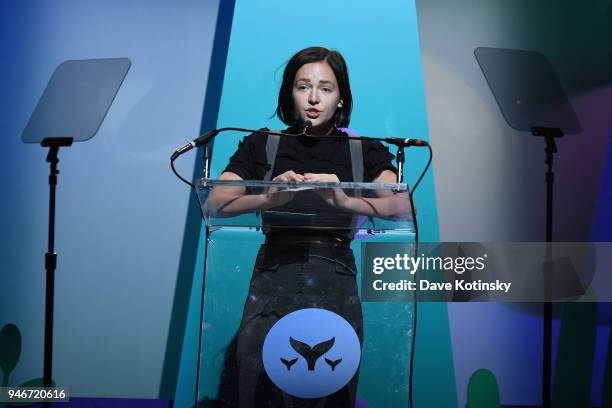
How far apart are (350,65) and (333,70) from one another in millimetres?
766

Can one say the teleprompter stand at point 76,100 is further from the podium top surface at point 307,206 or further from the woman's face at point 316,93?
the podium top surface at point 307,206

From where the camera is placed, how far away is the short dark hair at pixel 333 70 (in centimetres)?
249

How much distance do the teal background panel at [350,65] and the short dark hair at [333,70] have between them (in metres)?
0.63

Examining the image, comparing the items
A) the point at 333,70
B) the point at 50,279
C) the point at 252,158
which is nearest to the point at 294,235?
the point at 252,158

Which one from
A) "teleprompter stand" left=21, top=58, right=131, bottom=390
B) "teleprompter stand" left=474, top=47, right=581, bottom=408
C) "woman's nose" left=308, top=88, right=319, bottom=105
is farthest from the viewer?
"teleprompter stand" left=474, top=47, right=581, bottom=408

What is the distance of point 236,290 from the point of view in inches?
66.7

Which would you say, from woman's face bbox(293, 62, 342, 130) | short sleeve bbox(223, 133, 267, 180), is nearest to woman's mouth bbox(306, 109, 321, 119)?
woman's face bbox(293, 62, 342, 130)

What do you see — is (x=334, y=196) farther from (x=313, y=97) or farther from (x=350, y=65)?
(x=350, y=65)

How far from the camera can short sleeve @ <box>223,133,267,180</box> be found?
2293 mm

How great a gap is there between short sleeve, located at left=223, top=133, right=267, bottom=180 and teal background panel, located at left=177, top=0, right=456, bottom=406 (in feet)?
2.64

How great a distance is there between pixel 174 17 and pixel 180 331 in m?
1.45

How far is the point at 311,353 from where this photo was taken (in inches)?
64.5

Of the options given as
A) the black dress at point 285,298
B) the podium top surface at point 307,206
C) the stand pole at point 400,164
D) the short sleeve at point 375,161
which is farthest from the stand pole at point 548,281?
the black dress at point 285,298

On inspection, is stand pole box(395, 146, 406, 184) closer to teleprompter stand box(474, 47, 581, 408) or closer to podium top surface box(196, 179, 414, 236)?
podium top surface box(196, 179, 414, 236)
